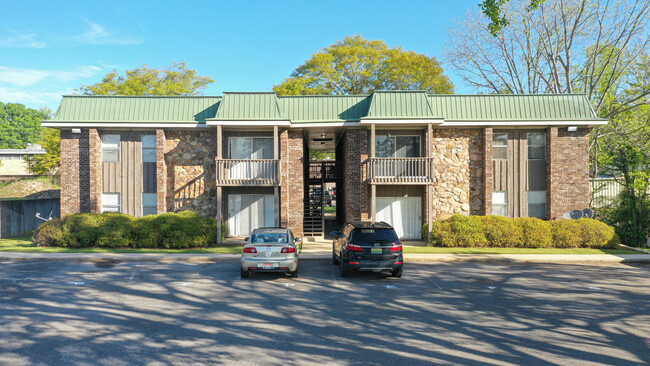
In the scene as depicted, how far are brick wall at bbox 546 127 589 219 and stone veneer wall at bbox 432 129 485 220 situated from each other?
11.3 ft

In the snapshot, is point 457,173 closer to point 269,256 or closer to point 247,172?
point 247,172

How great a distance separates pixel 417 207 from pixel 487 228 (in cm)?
369

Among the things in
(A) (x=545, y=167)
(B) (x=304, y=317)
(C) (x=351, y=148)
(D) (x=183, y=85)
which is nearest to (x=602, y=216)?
(A) (x=545, y=167)

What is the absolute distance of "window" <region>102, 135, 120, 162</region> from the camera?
69.3ft

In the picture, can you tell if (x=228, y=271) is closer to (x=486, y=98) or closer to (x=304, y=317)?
(x=304, y=317)

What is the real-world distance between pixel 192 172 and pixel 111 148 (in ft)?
14.2

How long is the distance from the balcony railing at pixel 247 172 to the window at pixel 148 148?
162 inches

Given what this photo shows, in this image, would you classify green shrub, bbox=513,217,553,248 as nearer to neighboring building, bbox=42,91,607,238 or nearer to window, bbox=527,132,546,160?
neighboring building, bbox=42,91,607,238

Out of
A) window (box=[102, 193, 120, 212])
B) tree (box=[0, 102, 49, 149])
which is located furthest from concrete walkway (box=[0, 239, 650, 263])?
tree (box=[0, 102, 49, 149])

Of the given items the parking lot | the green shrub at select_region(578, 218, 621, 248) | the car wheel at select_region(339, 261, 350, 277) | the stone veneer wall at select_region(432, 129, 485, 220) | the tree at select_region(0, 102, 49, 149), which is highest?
the tree at select_region(0, 102, 49, 149)

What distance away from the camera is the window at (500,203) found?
2125 cm

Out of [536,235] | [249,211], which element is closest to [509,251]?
[536,235]

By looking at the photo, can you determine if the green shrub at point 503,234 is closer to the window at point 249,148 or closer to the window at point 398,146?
the window at point 398,146

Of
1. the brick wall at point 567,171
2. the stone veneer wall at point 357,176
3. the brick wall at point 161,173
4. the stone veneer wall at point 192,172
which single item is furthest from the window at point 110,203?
the brick wall at point 567,171
